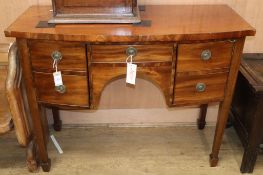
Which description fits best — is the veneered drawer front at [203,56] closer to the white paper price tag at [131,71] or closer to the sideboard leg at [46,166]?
the white paper price tag at [131,71]

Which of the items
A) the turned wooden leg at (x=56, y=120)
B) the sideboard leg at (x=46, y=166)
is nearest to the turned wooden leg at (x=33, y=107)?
the sideboard leg at (x=46, y=166)

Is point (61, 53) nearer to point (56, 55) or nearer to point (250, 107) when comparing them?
point (56, 55)

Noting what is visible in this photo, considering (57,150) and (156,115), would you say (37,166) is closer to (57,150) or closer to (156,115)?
(57,150)

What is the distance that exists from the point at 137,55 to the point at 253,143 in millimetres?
767

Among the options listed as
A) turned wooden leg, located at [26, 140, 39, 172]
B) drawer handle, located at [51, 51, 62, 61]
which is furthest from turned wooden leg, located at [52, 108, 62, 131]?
drawer handle, located at [51, 51, 62, 61]

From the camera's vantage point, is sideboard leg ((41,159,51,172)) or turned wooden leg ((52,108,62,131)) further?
turned wooden leg ((52,108,62,131))

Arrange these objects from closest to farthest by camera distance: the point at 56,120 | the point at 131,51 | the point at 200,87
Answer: the point at 131,51 → the point at 200,87 → the point at 56,120

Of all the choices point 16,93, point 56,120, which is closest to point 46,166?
point 56,120

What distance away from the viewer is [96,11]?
131 centimetres

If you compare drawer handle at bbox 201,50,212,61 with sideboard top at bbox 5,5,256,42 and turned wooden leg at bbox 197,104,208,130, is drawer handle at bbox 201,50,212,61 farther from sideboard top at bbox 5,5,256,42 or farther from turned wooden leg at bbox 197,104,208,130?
turned wooden leg at bbox 197,104,208,130

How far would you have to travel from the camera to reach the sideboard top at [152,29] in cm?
116

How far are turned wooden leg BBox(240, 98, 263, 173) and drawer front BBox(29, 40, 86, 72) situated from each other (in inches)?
33.5

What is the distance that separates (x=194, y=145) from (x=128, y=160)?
42 centimetres

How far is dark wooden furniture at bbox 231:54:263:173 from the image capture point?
55.9 inches
